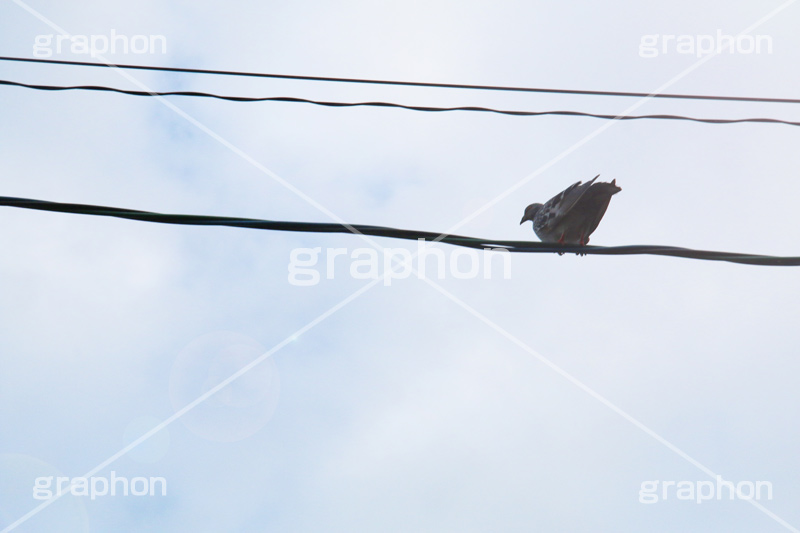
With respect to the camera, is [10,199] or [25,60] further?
[25,60]

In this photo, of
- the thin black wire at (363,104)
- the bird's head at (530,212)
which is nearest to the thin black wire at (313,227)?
the thin black wire at (363,104)

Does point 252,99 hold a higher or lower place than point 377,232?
higher

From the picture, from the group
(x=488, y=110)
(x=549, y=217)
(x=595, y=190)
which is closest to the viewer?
(x=488, y=110)

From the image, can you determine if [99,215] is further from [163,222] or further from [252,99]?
[252,99]

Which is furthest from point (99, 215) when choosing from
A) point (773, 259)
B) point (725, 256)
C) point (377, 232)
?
point (773, 259)

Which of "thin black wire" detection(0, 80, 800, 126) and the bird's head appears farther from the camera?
the bird's head

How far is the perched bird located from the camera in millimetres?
6234

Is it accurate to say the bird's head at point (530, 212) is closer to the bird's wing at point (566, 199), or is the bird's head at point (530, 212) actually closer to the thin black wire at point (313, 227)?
the bird's wing at point (566, 199)

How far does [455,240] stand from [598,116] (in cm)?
213

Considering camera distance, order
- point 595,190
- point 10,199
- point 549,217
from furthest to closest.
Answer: point 549,217 → point 595,190 → point 10,199

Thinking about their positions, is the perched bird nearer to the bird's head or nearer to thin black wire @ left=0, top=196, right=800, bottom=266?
the bird's head

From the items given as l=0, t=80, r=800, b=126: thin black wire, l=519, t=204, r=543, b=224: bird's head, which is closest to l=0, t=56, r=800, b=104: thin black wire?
l=0, t=80, r=800, b=126: thin black wire

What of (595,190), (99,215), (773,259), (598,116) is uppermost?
(598,116)

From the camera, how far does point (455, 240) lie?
12.5ft
